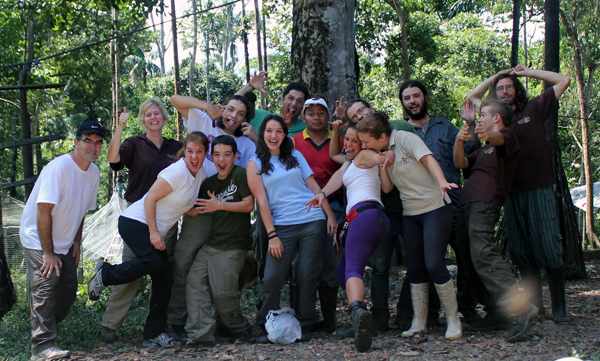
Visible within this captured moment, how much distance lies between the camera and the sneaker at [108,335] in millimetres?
4758

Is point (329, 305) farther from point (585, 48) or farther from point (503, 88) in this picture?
point (585, 48)

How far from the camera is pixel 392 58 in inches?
567

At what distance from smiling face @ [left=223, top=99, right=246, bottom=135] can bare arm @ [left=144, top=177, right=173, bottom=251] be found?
89 cm

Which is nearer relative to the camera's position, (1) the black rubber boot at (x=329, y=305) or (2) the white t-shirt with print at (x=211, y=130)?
(1) the black rubber boot at (x=329, y=305)

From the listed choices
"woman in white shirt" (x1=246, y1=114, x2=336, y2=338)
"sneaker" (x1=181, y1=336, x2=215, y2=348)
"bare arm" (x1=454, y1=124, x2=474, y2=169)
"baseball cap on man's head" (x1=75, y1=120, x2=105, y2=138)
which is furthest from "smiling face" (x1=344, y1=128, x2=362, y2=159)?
"baseball cap on man's head" (x1=75, y1=120, x2=105, y2=138)

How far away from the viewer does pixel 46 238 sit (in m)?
4.45

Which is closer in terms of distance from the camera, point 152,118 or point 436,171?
point 436,171

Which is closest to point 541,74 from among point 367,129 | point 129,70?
point 367,129

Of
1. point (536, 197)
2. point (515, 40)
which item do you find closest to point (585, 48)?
point (515, 40)

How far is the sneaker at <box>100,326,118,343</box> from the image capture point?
476cm

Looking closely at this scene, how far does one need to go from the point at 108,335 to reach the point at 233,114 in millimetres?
2340

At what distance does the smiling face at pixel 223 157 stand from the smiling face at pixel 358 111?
118 cm

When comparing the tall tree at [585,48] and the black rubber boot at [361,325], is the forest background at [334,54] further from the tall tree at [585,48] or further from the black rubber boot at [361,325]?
the black rubber boot at [361,325]

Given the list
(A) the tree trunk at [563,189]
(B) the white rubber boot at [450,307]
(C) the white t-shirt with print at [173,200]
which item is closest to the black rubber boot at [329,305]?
(B) the white rubber boot at [450,307]
